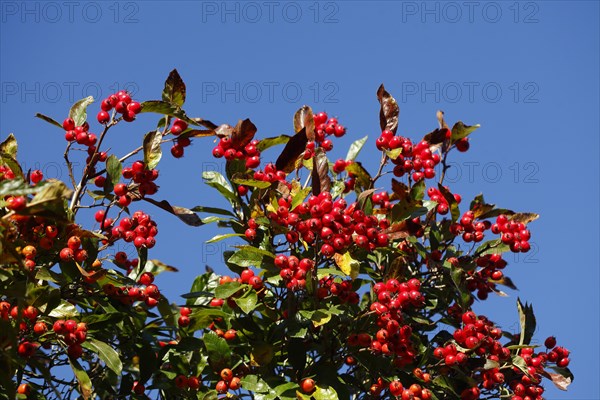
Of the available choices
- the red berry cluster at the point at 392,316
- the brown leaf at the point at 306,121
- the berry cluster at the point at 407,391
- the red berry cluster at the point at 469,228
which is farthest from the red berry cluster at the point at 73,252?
the red berry cluster at the point at 469,228

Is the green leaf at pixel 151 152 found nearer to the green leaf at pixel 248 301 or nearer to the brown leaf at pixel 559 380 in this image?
the green leaf at pixel 248 301

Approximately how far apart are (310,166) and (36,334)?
1.83 m

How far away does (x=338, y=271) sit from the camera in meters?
4.30

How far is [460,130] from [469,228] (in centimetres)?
62

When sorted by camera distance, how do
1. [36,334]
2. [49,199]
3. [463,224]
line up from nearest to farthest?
[49,199], [36,334], [463,224]

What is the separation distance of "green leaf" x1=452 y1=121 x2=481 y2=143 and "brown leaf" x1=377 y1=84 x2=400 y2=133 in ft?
1.26

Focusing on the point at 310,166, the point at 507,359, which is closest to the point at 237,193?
the point at 310,166

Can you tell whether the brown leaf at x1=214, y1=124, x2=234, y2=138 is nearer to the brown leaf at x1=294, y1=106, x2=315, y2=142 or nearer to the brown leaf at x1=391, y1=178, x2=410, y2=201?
the brown leaf at x1=294, y1=106, x2=315, y2=142

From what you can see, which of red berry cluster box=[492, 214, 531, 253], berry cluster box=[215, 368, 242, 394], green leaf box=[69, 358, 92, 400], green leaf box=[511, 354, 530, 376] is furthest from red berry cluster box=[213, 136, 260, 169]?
green leaf box=[511, 354, 530, 376]

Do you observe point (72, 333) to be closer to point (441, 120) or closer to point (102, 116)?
point (102, 116)

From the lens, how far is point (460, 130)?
523 cm

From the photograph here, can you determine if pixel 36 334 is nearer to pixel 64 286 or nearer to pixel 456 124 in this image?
pixel 64 286

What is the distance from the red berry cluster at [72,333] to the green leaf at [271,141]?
4.73 feet

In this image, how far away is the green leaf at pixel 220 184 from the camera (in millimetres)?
4746
